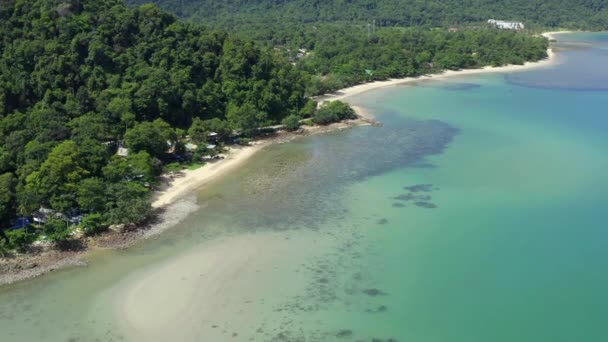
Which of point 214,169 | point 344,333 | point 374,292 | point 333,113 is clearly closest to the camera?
point 344,333

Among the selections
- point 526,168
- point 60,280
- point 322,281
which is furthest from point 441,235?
point 60,280

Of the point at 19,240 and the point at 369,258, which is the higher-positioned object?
the point at 19,240

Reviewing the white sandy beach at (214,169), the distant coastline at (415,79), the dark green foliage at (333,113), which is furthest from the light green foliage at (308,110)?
the distant coastline at (415,79)

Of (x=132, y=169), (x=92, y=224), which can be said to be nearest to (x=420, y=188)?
(x=132, y=169)

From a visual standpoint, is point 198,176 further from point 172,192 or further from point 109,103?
point 109,103

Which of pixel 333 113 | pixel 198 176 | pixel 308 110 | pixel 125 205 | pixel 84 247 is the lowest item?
pixel 84 247

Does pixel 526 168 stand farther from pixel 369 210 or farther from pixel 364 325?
pixel 364 325

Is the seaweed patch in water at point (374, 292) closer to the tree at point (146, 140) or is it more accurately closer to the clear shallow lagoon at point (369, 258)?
the clear shallow lagoon at point (369, 258)
